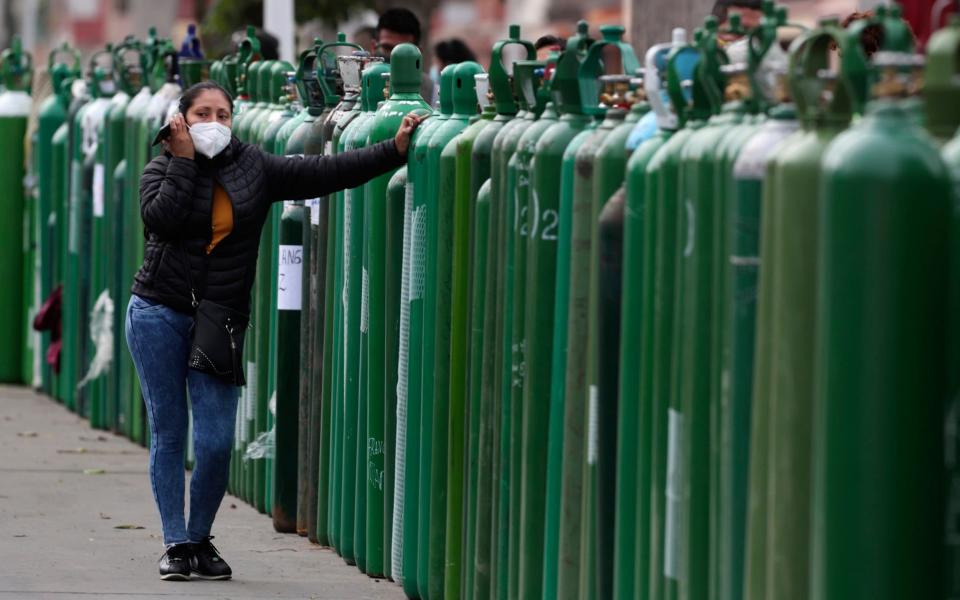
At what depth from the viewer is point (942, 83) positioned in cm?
388

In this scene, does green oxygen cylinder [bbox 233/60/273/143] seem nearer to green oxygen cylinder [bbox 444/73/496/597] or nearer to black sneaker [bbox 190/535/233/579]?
black sneaker [bbox 190/535/233/579]

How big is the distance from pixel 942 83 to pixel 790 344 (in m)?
0.54

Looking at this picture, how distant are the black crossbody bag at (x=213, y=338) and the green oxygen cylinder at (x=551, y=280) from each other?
66.5 inches

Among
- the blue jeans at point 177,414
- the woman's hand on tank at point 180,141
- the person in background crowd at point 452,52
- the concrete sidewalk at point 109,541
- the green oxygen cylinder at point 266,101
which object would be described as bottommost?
the concrete sidewalk at point 109,541

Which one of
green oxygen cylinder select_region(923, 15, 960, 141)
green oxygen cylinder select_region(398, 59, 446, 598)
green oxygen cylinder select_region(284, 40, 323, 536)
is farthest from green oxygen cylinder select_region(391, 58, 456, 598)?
green oxygen cylinder select_region(923, 15, 960, 141)

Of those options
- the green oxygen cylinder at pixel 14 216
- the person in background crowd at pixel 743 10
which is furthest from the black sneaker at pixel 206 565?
the green oxygen cylinder at pixel 14 216

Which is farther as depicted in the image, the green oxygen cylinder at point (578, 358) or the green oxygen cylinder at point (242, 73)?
the green oxygen cylinder at point (242, 73)

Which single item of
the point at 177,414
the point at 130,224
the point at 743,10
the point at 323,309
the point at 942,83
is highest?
the point at 743,10

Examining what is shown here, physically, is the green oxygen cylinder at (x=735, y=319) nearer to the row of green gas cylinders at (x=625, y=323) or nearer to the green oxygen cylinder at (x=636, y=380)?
the row of green gas cylinders at (x=625, y=323)

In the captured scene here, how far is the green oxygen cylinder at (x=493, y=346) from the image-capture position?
19.3ft

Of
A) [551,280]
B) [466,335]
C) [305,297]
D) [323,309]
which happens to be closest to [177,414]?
[323,309]

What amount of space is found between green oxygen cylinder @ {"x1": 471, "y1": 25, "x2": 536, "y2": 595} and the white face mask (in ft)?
3.79

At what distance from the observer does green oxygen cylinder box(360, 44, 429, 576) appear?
23.0 feet

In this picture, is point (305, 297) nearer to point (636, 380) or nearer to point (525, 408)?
point (525, 408)
